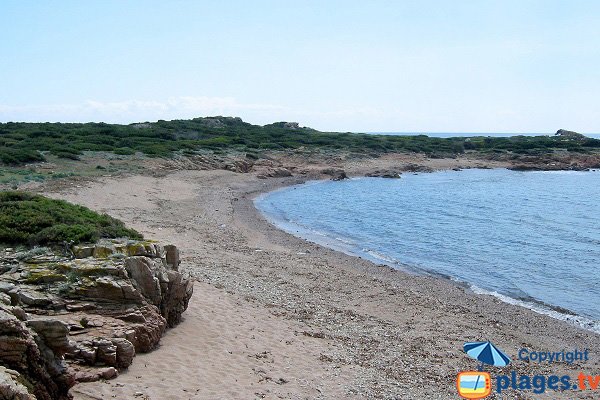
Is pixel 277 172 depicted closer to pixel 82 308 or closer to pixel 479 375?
pixel 479 375

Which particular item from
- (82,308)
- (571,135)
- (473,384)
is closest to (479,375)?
(473,384)

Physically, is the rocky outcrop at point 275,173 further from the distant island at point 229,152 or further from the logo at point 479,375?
the logo at point 479,375

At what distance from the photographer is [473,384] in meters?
10.1

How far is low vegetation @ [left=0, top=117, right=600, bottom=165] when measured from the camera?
41250 mm

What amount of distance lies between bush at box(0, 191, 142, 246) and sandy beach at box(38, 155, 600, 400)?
2.78 m

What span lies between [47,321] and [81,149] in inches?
1512

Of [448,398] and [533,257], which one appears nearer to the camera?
[448,398]

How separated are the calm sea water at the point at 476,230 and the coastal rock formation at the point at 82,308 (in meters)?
11.6

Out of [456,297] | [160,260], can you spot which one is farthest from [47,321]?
[456,297]

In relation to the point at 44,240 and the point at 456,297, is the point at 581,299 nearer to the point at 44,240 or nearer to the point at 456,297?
the point at 456,297

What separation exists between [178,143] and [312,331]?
144 ft

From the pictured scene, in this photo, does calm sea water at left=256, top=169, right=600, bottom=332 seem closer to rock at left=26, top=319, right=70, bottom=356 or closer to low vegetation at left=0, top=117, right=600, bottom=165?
rock at left=26, top=319, right=70, bottom=356

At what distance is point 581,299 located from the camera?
55.3 ft

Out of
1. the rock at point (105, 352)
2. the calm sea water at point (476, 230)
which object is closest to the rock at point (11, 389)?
the rock at point (105, 352)
